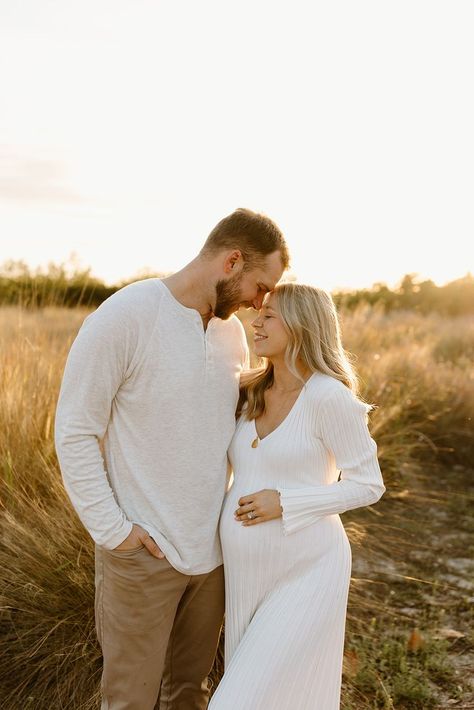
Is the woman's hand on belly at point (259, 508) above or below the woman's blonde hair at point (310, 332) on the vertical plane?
→ below

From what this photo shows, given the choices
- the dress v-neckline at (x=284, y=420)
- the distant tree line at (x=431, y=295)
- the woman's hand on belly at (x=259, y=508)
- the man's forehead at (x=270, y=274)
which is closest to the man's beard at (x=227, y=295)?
the man's forehead at (x=270, y=274)

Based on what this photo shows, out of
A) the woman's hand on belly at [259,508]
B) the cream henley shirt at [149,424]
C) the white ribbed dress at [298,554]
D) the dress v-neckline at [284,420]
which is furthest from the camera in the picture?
the dress v-neckline at [284,420]

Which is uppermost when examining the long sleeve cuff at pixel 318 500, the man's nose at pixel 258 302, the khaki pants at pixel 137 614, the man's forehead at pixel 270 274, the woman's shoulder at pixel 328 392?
the man's forehead at pixel 270 274

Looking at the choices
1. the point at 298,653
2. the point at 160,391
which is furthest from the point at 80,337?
the point at 298,653

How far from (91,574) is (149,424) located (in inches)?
48.7

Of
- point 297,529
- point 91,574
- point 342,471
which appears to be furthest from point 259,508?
point 91,574

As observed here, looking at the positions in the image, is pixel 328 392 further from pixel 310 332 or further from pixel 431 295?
pixel 431 295

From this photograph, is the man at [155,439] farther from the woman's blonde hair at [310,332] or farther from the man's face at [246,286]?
the woman's blonde hair at [310,332]

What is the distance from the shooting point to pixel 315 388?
2771 mm

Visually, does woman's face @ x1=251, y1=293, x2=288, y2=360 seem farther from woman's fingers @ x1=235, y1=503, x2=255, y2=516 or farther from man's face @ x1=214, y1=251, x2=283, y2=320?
woman's fingers @ x1=235, y1=503, x2=255, y2=516

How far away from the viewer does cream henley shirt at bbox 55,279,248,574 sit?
8.03ft

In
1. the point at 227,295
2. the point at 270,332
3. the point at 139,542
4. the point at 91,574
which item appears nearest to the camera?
the point at 139,542

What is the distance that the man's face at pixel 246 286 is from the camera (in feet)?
9.02

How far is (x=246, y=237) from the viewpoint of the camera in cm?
273
